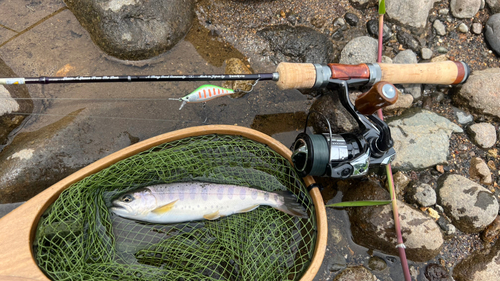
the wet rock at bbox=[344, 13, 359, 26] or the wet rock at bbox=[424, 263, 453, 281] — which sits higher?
the wet rock at bbox=[344, 13, 359, 26]

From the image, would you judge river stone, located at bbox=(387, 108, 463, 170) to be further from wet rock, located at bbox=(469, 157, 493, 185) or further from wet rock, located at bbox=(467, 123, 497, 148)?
wet rock, located at bbox=(469, 157, 493, 185)

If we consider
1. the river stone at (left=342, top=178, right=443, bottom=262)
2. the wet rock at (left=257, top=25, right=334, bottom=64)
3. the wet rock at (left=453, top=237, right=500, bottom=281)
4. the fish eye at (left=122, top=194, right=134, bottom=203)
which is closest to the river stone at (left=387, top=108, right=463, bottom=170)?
the river stone at (left=342, top=178, right=443, bottom=262)

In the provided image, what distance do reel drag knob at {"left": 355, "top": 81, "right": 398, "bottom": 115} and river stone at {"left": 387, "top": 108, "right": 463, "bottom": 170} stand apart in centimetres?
126

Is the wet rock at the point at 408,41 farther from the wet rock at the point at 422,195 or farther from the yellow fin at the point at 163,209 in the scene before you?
the yellow fin at the point at 163,209

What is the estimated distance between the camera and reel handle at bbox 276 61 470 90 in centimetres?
296

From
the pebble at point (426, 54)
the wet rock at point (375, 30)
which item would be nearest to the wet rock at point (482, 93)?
the pebble at point (426, 54)

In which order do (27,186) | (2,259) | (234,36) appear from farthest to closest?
(234,36), (27,186), (2,259)

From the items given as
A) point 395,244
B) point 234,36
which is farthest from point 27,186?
point 395,244

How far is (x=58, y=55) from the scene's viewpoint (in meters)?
3.70

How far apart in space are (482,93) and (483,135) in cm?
49

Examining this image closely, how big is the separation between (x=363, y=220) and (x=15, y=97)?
3952mm

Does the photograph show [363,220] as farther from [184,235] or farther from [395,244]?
[184,235]

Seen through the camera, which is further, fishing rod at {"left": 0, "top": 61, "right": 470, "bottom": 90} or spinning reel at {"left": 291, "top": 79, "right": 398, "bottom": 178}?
fishing rod at {"left": 0, "top": 61, "right": 470, "bottom": 90}

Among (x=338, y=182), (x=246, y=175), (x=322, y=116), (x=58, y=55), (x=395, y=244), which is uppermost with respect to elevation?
(x=58, y=55)
